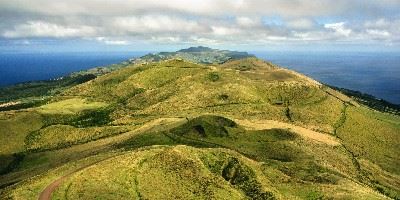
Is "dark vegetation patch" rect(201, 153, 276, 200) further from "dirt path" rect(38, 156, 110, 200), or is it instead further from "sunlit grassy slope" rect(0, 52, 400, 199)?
"dirt path" rect(38, 156, 110, 200)

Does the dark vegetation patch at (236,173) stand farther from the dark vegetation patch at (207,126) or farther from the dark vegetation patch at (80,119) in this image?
the dark vegetation patch at (80,119)

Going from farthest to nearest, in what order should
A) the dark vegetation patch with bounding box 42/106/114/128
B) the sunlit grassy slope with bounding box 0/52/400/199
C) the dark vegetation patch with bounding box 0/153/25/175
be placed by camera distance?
the dark vegetation patch with bounding box 42/106/114/128, the dark vegetation patch with bounding box 0/153/25/175, the sunlit grassy slope with bounding box 0/52/400/199

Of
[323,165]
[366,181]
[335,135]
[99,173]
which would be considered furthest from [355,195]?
[335,135]

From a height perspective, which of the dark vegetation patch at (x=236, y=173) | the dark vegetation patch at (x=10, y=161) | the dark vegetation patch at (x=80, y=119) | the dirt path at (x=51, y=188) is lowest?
the dark vegetation patch at (x=10, y=161)

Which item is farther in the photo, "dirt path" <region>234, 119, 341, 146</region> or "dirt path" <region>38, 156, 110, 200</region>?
"dirt path" <region>234, 119, 341, 146</region>

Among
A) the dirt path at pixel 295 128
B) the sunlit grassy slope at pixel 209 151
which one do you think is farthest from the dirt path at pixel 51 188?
the dirt path at pixel 295 128

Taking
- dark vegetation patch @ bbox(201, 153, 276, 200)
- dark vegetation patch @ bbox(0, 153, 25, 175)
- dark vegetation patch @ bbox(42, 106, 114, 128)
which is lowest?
dark vegetation patch @ bbox(0, 153, 25, 175)

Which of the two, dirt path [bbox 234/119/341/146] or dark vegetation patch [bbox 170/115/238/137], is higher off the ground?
→ dark vegetation patch [bbox 170/115/238/137]

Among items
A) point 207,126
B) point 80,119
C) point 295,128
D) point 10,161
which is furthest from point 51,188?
point 80,119

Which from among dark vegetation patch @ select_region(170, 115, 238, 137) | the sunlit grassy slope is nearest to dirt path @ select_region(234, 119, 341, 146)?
the sunlit grassy slope
